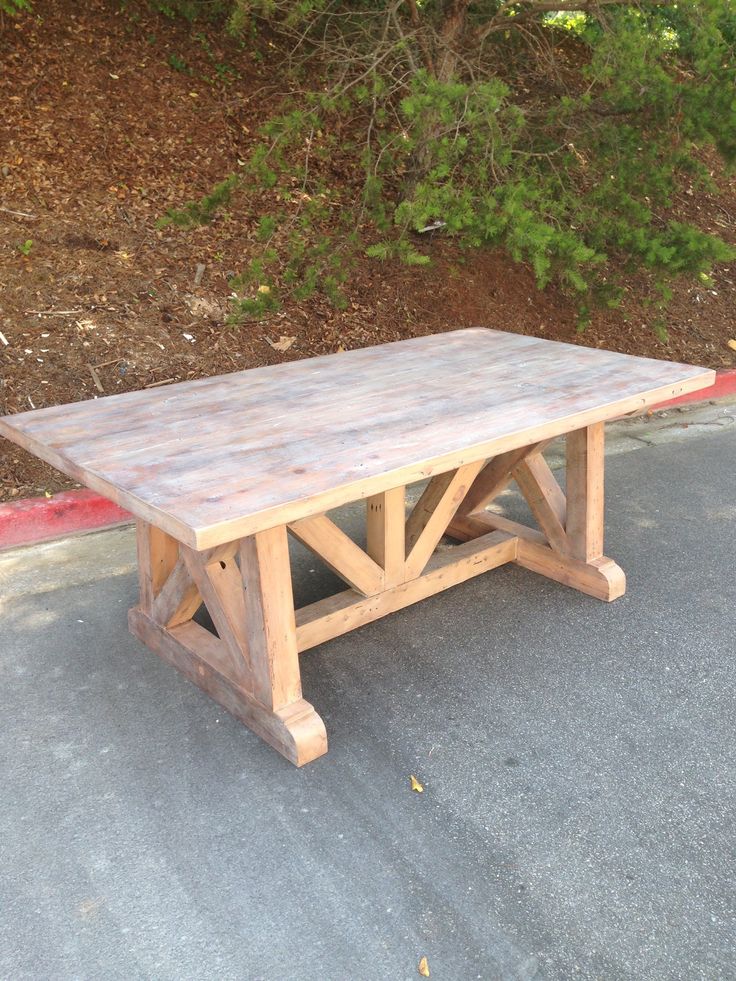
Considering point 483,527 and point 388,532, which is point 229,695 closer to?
point 388,532

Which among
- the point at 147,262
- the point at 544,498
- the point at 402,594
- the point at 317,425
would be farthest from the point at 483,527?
the point at 147,262

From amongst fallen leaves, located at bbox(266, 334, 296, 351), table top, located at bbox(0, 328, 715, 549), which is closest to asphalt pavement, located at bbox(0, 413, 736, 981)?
table top, located at bbox(0, 328, 715, 549)

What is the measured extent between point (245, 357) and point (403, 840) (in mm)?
3352

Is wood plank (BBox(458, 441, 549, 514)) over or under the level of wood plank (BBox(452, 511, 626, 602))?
over

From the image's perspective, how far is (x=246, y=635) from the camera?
259cm

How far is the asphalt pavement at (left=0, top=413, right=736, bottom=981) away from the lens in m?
1.93

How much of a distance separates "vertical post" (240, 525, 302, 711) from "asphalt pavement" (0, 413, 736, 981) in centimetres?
20

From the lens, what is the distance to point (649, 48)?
436 cm

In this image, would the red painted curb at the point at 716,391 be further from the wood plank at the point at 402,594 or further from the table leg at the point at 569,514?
the wood plank at the point at 402,594

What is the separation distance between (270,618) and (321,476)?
0.48m

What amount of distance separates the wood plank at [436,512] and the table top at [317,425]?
351mm

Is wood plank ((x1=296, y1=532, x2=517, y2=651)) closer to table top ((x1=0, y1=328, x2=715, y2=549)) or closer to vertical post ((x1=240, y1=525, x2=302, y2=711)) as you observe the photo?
vertical post ((x1=240, y1=525, x2=302, y2=711))

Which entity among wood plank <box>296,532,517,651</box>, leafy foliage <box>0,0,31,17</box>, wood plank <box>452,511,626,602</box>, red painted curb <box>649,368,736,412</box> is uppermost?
leafy foliage <box>0,0,31,17</box>

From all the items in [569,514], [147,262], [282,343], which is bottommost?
[569,514]
